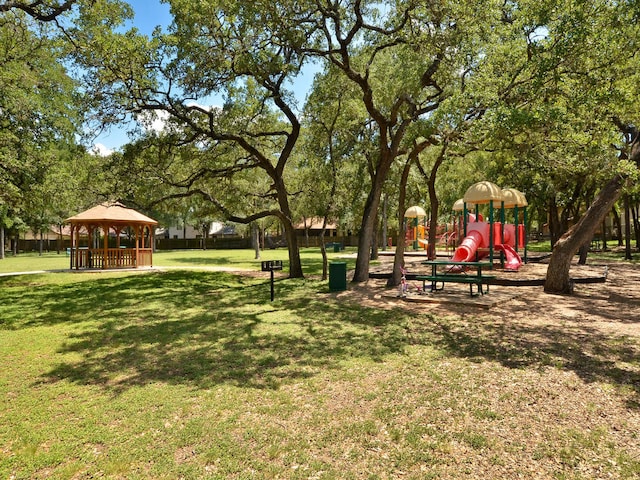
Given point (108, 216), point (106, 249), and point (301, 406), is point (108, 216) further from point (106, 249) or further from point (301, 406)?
point (301, 406)

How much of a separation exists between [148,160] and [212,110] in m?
3.09

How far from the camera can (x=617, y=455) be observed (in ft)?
10.7

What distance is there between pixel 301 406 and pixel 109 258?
69.6 feet

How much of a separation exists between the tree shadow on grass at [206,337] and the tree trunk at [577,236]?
18.9 ft

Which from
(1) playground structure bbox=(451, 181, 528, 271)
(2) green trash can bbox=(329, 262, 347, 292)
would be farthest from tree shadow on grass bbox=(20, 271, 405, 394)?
(1) playground structure bbox=(451, 181, 528, 271)

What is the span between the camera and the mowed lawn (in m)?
3.29

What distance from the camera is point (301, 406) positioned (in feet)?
14.3

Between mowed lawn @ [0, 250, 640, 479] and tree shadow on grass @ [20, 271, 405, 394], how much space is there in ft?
0.14

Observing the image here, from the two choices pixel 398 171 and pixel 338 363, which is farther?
pixel 398 171

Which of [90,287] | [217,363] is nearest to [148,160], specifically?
[90,287]

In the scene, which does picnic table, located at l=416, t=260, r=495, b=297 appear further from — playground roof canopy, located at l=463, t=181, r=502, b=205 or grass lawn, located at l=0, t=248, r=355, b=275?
grass lawn, located at l=0, t=248, r=355, b=275

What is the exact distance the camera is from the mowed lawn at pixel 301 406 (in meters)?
3.29

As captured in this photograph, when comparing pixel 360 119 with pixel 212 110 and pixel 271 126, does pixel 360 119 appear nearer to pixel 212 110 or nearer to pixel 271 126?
pixel 271 126

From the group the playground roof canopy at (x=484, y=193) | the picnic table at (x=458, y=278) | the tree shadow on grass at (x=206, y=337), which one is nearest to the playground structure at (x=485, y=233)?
the playground roof canopy at (x=484, y=193)
